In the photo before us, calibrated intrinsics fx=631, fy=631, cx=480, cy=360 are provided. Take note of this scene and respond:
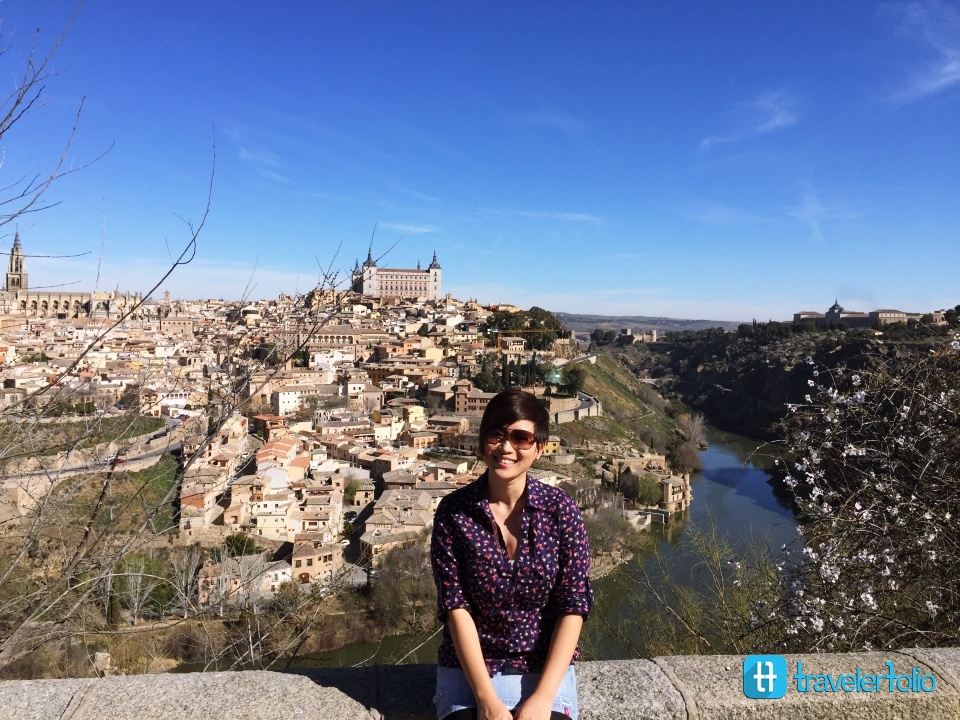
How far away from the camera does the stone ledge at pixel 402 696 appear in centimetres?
111

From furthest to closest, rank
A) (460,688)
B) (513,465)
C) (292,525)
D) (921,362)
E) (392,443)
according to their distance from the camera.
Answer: (392,443), (292,525), (921,362), (513,465), (460,688)

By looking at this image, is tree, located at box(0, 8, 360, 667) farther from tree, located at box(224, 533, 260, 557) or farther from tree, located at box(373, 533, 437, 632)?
tree, located at box(224, 533, 260, 557)

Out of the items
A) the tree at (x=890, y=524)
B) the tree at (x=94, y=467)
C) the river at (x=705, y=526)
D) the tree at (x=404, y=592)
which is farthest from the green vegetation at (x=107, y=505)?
the tree at (x=404, y=592)

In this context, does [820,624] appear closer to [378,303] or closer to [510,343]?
[510,343]

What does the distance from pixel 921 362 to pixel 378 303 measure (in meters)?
47.3

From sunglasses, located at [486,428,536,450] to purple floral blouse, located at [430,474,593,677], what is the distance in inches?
4.0

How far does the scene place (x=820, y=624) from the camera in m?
2.21

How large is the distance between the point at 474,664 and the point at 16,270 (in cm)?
197

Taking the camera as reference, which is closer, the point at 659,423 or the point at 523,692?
the point at 523,692

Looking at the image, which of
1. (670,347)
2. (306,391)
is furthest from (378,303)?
(670,347)

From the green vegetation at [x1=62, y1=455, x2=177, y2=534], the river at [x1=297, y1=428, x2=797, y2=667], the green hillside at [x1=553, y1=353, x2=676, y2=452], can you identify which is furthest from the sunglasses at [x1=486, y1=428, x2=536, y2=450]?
the green hillside at [x1=553, y1=353, x2=676, y2=452]

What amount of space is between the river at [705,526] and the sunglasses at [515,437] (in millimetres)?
3152

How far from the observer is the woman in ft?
3.84

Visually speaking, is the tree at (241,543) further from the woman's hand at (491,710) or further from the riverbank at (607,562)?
the woman's hand at (491,710)
